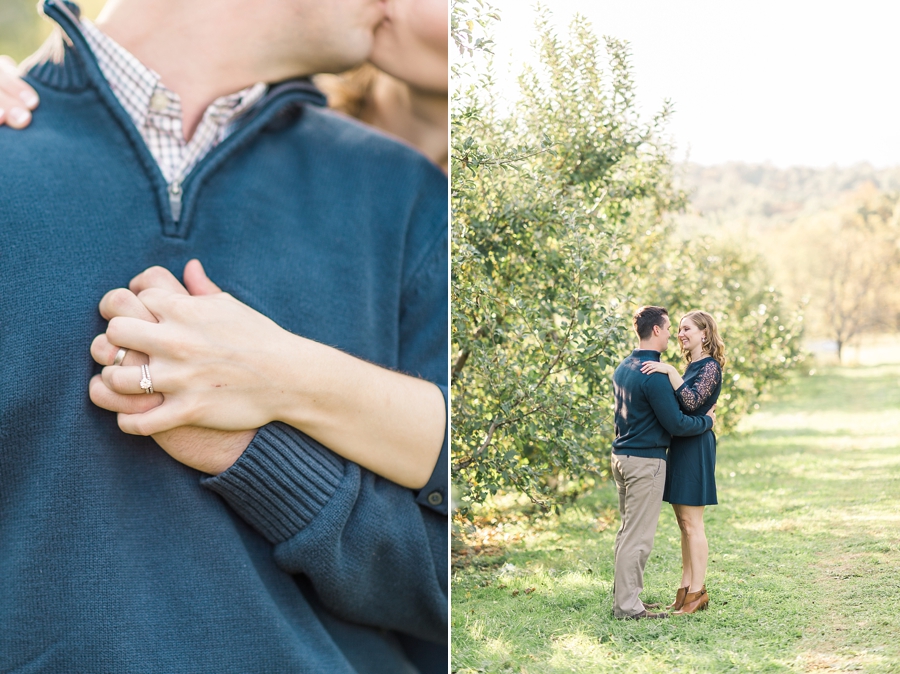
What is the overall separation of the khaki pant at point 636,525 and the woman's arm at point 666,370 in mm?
165

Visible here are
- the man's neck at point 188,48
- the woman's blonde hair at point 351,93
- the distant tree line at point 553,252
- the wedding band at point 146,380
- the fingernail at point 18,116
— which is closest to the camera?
the wedding band at point 146,380

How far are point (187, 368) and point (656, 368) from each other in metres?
0.91

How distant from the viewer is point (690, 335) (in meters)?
1.59

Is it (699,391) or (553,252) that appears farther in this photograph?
(553,252)

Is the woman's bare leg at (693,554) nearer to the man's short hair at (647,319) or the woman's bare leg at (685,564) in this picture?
the woman's bare leg at (685,564)

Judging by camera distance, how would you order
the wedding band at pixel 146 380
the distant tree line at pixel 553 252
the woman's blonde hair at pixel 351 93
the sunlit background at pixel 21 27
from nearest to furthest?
the wedding band at pixel 146 380
the distant tree line at pixel 553 252
the woman's blonde hair at pixel 351 93
the sunlit background at pixel 21 27

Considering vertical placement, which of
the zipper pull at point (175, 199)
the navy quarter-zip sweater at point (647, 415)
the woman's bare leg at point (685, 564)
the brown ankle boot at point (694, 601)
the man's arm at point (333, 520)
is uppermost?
the zipper pull at point (175, 199)

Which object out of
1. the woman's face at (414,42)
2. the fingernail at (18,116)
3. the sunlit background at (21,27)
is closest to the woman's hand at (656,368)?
the woman's face at (414,42)

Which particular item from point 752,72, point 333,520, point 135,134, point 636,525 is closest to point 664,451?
point 636,525

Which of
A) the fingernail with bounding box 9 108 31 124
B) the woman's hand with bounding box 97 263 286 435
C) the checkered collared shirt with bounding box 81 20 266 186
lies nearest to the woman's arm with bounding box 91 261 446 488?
the woman's hand with bounding box 97 263 286 435

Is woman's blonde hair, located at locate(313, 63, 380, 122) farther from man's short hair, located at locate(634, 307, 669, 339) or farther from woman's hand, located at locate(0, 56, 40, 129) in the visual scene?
man's short hair, located at locate(634, 307, 669, 339)

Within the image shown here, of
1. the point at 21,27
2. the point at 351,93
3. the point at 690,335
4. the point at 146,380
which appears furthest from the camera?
the point at 21,27

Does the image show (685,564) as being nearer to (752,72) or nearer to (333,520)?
(333,520)

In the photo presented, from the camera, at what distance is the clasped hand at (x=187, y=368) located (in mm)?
1246
